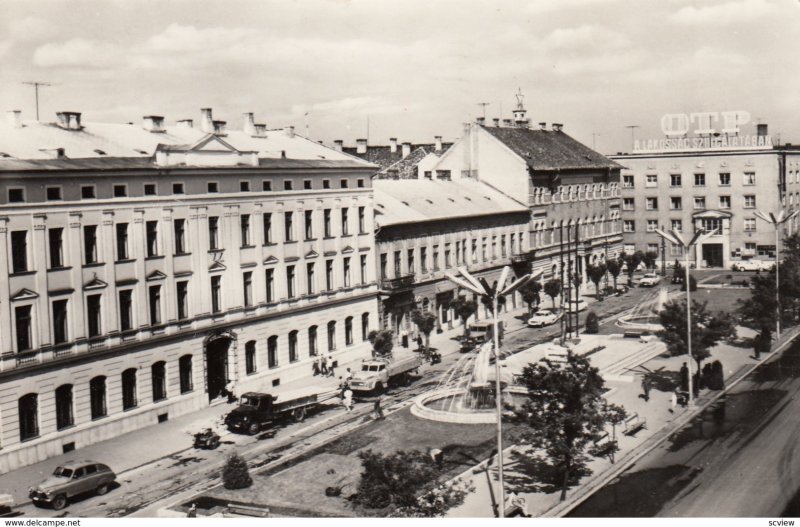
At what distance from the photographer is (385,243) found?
65.1m

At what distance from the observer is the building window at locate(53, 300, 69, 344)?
41.2m

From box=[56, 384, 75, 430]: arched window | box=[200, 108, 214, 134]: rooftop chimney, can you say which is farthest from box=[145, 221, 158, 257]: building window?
box=[200, 108, 214, 134]: rooftop chimney

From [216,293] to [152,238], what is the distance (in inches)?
221

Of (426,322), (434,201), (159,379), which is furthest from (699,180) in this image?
(159,379)

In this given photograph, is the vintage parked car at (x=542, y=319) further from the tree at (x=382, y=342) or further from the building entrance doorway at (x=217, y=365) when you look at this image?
the building entrance doorway at (x=217, y=365)

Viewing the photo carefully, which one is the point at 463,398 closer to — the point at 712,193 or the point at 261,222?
the point at 261,222

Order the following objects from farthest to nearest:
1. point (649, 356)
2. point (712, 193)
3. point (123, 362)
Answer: point (712, 193)
point (649, 356)
point (123, 362)

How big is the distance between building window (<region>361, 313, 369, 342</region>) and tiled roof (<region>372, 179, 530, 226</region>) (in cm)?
678

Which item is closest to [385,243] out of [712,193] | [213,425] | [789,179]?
[213,425]

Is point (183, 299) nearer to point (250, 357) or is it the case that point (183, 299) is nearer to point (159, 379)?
point (159, 379)

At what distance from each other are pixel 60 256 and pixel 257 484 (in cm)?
1477

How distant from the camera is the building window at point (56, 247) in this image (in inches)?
1617

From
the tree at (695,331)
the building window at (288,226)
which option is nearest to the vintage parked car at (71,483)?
the building window at (288,226)

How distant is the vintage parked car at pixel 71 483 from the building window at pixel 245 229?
61.9ft
